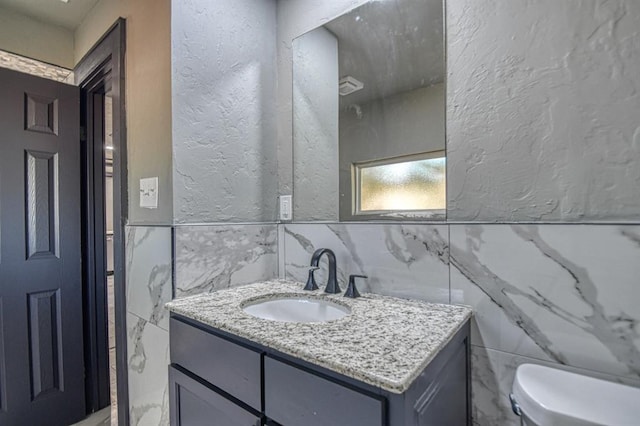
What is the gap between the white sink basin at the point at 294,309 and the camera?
1.20 meters

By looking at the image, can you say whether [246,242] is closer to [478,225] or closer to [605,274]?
[478,225]

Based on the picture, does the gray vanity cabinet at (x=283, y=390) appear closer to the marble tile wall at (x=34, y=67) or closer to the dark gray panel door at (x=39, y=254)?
the dark gray panel door at (x=39, y=254)

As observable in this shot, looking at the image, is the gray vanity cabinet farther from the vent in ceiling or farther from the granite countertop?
Answer: the vent in ceiling

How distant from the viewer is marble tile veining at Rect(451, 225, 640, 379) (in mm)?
839

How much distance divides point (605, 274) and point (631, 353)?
0.20m

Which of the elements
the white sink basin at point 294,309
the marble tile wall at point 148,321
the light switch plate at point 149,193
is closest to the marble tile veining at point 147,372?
the marble tile wall at point 148,321

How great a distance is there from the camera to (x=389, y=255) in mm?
1231

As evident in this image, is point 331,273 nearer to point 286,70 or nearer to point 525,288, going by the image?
point 525,288

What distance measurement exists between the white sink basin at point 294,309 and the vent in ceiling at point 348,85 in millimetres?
904

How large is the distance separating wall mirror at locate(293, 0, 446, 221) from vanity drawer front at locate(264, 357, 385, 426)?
686mm

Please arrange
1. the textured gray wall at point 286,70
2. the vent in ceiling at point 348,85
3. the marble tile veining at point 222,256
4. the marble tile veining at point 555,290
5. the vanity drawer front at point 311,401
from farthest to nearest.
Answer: the textured gray wall at point 286,70 < the vent in ceiling at point 348,85 < the marble tile veining at point 222,256 < the marble tile veining at point 555,290 < the vanity drawer front at point 311,401

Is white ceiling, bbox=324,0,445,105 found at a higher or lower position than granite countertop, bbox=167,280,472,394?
higher

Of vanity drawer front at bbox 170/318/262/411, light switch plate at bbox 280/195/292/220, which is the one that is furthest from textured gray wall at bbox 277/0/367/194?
vanity drawer front at bbox 170/318/262/411

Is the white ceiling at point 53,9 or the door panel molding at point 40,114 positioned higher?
the white ceiling at point 53,9
